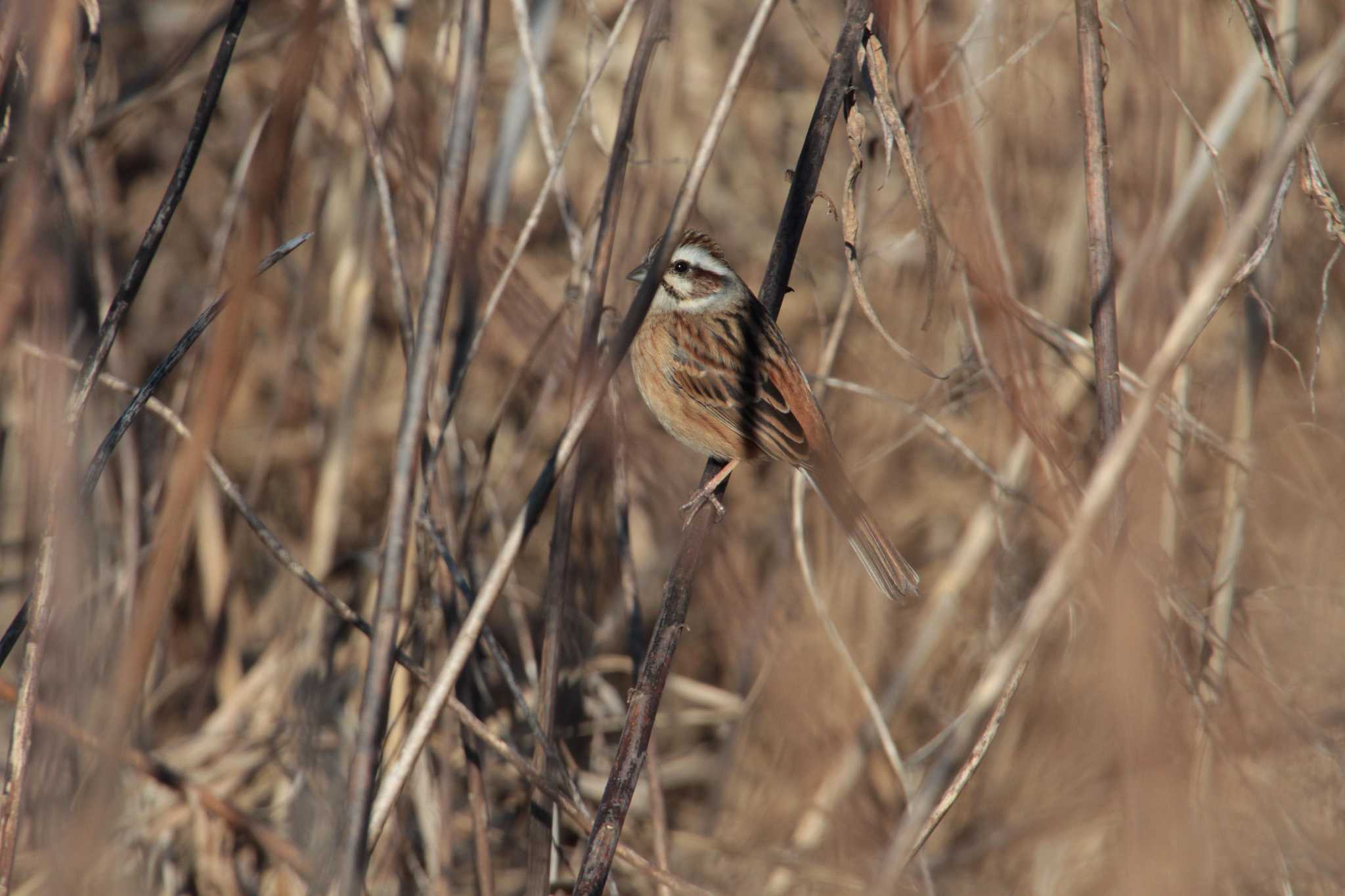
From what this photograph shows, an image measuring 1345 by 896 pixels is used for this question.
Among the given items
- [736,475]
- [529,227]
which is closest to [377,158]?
[529,227]

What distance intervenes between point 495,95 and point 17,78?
11.4 ft

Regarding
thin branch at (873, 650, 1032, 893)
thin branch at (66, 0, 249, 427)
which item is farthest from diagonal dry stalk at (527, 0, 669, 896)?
thin branch at (873, 650, 1032, 893)

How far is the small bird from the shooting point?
3.51 meters

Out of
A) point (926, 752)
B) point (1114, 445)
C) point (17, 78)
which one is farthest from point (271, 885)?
→ point (1114, 445)

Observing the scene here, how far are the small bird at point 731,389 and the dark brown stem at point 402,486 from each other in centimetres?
140

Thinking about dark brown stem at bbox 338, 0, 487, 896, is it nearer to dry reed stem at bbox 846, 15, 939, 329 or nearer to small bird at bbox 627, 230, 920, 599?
dry reed stem at bbox 846, 15, 939, 329

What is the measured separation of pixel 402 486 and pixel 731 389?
2.03m

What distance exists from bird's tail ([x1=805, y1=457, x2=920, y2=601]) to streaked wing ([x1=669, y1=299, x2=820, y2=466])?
103 mm

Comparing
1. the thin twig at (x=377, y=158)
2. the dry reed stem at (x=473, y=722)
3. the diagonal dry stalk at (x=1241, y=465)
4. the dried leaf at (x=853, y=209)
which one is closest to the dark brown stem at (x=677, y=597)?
the dried leaf at (x=853, y=209)

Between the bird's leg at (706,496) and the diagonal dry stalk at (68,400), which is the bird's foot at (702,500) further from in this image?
the diagonal dry stalk at (68,400)

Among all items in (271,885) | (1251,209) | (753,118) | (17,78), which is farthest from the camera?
(753,118)

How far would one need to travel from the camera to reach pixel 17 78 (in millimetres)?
2887

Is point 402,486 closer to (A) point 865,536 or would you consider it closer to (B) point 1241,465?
(A) point 865,536

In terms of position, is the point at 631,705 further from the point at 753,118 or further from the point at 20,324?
the point at 753,118
